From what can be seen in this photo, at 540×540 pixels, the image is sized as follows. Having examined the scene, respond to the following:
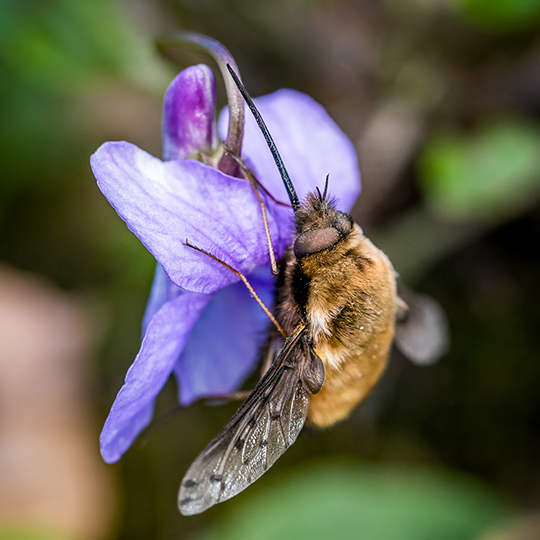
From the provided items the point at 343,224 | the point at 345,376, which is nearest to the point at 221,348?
the point at 345,376

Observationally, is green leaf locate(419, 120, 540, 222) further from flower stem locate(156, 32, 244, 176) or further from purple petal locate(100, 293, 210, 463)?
purple petal locate(100, 293, 210, 463)

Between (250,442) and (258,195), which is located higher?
(258,195)

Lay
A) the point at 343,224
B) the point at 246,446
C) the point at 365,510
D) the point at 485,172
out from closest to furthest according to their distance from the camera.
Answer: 1. the point at 246,446
2. the point at 343,224
3. the point at 365,510
4. the point at 485,172

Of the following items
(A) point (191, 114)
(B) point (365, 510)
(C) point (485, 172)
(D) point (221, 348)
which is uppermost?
(A) point (191, 114)

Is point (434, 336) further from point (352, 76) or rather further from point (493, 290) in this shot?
point (352, 76)

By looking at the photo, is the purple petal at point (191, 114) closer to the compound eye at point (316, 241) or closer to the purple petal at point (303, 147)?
the purple petal at point (303, 147)

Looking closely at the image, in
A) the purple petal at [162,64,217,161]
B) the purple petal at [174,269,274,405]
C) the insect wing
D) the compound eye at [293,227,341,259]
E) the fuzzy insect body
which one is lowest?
the purple petal at [174,269,274,405]

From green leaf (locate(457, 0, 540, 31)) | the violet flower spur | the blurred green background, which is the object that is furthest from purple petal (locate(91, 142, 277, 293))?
green leaf (locate(457, 0, 540, 31))

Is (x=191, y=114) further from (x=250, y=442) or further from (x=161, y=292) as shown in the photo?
(x=250, y=442)
